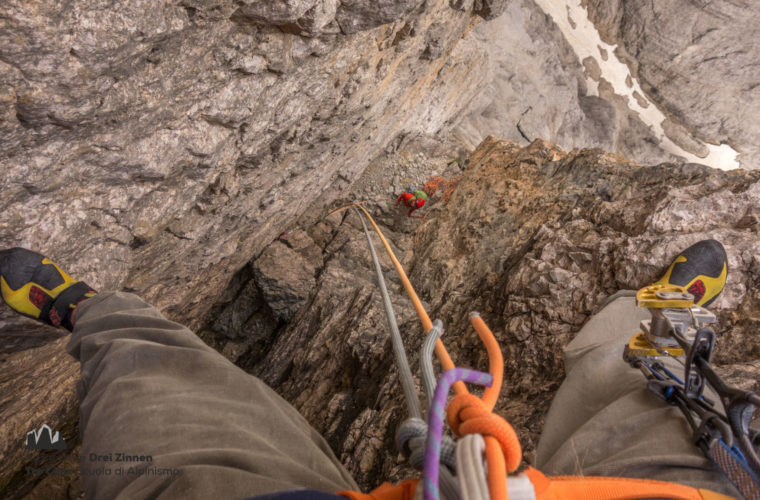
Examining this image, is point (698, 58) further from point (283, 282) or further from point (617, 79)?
point (283, 282)

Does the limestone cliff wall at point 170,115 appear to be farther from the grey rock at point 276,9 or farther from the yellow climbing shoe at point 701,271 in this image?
the yellow climbing shoe at point 701,271

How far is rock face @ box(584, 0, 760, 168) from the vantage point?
24.6ft

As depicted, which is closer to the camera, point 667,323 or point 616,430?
point 616,430

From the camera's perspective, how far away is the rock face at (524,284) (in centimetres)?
155

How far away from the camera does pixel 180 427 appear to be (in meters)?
0.81

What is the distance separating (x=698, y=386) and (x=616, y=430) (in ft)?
0.66

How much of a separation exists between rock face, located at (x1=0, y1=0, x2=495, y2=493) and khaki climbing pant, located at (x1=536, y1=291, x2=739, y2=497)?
1.66 meters

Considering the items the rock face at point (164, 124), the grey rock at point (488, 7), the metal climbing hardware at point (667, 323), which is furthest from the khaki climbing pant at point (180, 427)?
the grey rock at point (488, 7)

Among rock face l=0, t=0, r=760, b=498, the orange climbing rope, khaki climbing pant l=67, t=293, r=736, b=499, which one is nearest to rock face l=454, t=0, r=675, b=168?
rock face l=0, t=0, r=760, b=498

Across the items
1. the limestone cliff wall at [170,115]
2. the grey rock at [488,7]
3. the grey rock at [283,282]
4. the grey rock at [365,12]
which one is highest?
the grey rock at [488,7]

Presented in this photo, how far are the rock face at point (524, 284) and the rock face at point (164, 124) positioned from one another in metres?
1.14

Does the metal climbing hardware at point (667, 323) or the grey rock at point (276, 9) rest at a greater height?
the grey rock at point (276, 9)

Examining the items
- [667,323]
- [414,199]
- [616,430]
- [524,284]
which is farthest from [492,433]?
[414,199]

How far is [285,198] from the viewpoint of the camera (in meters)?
3.15
